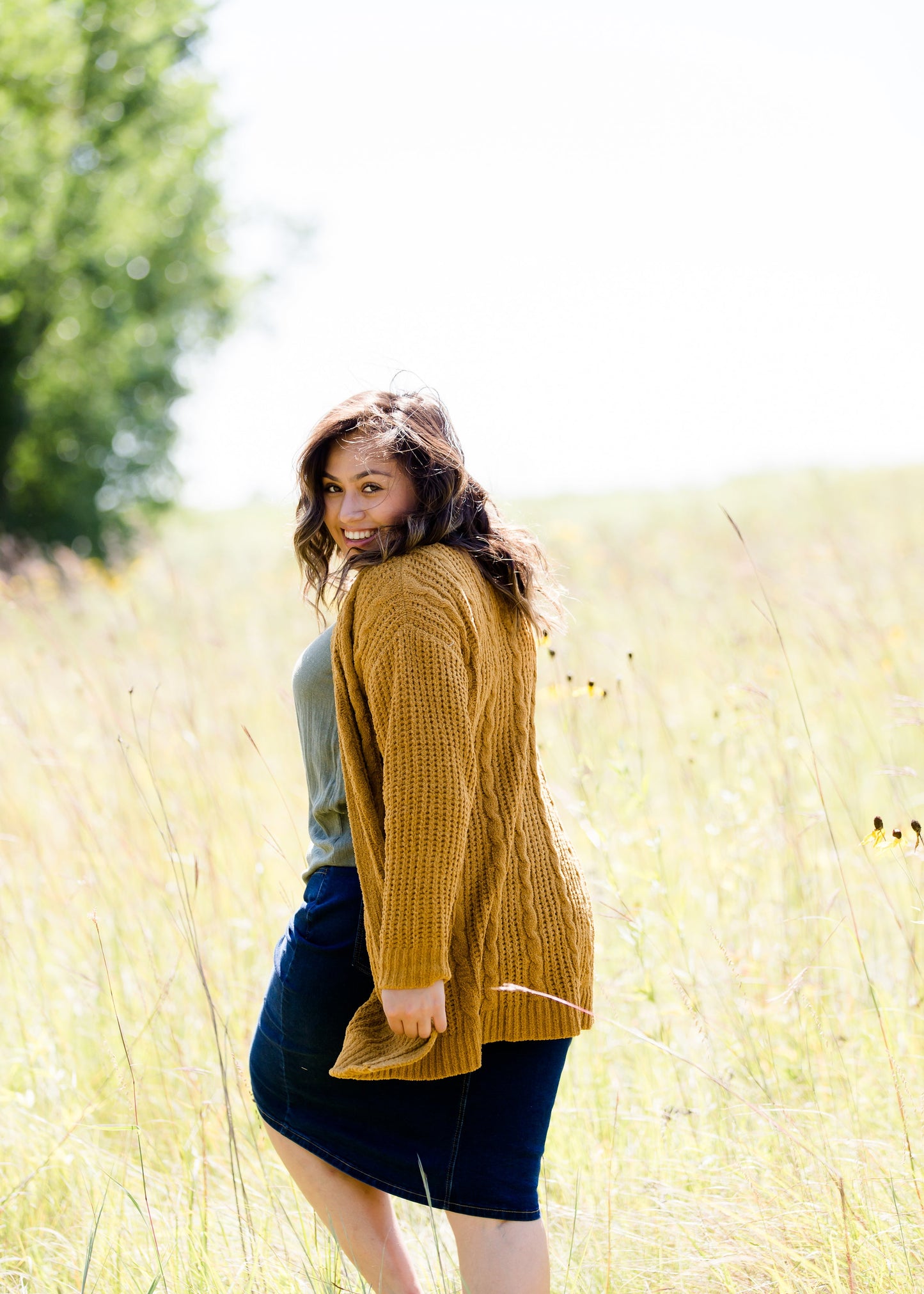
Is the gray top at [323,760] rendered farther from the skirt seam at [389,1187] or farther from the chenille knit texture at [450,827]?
the skirt seam at [389,1187]

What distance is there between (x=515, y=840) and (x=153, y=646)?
4.07m

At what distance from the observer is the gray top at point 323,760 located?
156cm

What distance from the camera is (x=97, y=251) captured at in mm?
11273

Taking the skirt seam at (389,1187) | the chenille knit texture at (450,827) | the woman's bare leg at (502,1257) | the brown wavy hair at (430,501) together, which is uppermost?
the brown wavy hair at (430,501)

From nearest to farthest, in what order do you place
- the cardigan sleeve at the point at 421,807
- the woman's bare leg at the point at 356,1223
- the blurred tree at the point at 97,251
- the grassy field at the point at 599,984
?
the cardigan sleeve at the point at 421,807 → the woman's bare leg at the point at 356,1223 → the grassy field at the point at 599,984 → the blurred tree at the point at 97,251

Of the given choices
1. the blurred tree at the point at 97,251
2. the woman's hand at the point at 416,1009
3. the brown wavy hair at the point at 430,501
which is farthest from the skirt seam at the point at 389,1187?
the blurred tree at the point at 97,251

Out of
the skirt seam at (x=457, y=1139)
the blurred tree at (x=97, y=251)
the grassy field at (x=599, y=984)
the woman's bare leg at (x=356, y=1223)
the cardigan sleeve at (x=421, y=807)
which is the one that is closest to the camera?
the cardigan sleeve at (x=421, y=807)

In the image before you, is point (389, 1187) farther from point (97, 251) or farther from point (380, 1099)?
point (97, 251)

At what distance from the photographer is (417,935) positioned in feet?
4.30

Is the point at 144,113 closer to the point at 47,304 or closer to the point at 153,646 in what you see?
the point at 47,304

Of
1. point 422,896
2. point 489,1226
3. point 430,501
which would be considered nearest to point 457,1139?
point 489,1226

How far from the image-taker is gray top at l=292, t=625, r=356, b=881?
1557 millimetres

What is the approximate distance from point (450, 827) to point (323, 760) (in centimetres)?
35

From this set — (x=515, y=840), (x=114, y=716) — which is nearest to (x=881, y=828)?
(x=515, y=840)
